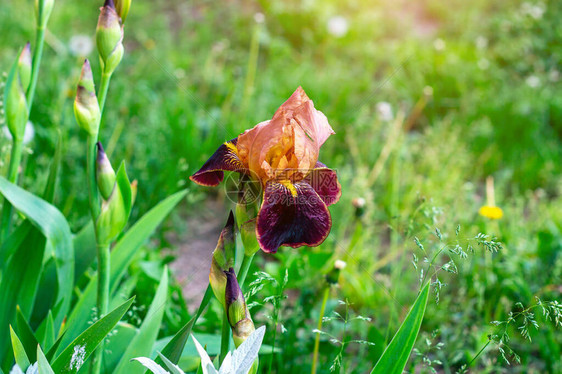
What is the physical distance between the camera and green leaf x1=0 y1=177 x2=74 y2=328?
1137 millimetres

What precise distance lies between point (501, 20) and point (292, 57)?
213 cm

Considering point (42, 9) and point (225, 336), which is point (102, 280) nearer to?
point (225, 336)

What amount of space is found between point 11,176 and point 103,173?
A: 0.39 metres

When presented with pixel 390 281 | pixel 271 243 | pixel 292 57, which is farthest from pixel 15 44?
pixel 271 243

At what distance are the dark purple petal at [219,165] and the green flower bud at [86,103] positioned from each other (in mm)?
Answer: 230

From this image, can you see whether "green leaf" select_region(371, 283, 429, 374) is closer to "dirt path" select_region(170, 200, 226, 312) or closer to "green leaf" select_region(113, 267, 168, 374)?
"green leaf" select_region(113, 267, 168, 374)

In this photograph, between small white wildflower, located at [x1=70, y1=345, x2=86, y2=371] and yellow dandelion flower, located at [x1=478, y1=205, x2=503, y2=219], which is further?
yellow dandelion flower, located at [x1=478, y1=205, x2=503, y2=219]

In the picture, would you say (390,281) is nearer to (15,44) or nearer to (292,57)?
(292,57)

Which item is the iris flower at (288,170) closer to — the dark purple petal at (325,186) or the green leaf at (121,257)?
the dark purple petal at (325,186)

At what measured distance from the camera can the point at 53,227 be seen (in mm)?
1193

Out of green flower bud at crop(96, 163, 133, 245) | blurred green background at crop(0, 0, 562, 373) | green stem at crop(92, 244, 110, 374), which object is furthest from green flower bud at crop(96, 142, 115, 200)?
blurred green background at crop(0, 0, 562, 373)

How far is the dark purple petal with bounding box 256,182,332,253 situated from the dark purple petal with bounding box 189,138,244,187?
0.12 m

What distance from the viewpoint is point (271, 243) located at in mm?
836

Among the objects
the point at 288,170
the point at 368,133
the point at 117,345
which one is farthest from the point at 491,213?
the point at 117,345
